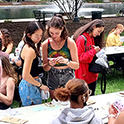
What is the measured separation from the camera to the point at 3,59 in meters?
3.32

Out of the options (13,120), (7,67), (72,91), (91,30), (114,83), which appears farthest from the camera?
(114,83)

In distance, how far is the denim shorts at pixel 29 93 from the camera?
123 inches

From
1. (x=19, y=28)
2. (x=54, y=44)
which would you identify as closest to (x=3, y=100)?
(x=54, y=44)

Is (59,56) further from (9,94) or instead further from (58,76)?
(9,94)

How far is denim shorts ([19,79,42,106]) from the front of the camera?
3.12 meters

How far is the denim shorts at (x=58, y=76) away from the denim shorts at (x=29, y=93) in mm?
240

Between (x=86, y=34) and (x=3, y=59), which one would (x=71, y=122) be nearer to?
(x=3, y=59)

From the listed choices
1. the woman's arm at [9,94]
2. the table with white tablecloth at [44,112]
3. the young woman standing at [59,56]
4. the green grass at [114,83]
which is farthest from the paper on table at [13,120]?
the green grass at [114,83]

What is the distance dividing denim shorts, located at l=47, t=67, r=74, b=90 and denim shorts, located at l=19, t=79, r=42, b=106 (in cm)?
24

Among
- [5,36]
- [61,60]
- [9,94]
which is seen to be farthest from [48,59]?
[5,36]

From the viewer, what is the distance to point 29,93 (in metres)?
3.13

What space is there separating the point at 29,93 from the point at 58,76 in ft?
1.47

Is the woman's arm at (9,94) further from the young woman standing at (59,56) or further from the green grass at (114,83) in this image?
the green grass at (114,83)

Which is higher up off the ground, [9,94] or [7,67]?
[7,67]
